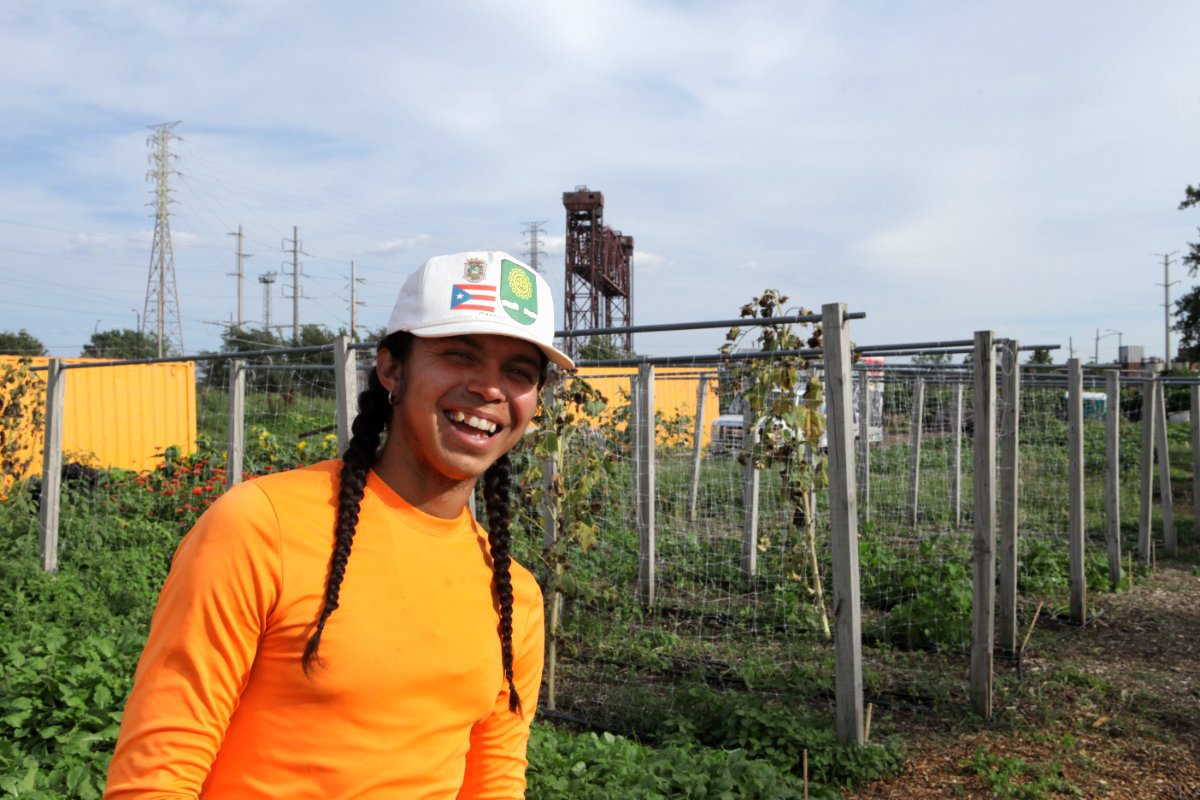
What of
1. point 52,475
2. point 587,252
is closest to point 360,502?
point 52,475

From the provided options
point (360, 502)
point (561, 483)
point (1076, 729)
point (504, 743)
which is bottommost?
point (1076, 729)

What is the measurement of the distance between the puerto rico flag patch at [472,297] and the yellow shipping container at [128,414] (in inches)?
486

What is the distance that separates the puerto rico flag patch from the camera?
1591 millimetres

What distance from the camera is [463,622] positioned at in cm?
165

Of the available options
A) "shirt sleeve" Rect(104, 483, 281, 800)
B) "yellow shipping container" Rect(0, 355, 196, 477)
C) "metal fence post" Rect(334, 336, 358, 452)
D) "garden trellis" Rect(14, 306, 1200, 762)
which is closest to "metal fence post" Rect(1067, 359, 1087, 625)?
"garden trellis" Rect(14, 306, 1200, 762)

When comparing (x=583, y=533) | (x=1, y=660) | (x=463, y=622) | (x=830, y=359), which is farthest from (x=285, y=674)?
(x=1, y=660)

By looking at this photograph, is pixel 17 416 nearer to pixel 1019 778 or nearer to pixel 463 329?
pixel 1019 778

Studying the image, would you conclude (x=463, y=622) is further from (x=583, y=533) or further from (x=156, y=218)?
(x=156, y=218)

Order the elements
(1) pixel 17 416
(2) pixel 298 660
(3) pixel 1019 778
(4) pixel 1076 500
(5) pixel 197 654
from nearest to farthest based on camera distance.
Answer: (5) pixel 197 654 < (2) pixel 298 660 < (3) pixel 1019 778 < (4) pixel 1076 500 < (1) pixel 17 416

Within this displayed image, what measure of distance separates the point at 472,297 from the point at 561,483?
454 centimetres

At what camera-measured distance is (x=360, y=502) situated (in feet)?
5.18

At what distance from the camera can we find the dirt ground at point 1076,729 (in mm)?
4773

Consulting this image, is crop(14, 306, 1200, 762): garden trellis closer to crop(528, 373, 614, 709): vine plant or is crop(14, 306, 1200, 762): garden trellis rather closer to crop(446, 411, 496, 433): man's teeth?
crop(528, 373, 614, 709): vine plant

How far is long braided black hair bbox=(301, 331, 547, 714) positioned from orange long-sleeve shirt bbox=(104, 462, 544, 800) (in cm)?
2
